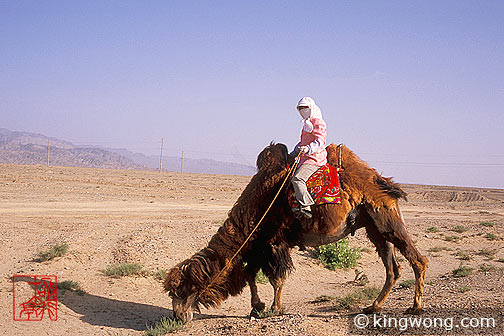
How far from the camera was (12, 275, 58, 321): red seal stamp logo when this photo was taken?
26.4 feet

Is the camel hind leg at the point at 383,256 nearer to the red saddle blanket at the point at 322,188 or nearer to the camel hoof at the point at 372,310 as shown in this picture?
the camel hoof at the point at 372,310

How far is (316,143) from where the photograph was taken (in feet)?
23.5

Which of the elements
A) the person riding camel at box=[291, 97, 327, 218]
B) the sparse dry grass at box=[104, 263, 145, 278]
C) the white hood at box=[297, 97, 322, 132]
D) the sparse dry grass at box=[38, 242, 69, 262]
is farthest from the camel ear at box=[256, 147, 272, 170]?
the sparse dry grass at box=[38, 242, 69, 262]

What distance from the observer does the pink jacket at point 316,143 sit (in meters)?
7.16

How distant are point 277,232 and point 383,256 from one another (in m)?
2.04

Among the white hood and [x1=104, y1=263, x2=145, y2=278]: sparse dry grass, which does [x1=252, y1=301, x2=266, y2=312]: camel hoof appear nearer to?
the white hood

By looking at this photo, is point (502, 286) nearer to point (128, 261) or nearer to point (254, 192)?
point (254, 192)

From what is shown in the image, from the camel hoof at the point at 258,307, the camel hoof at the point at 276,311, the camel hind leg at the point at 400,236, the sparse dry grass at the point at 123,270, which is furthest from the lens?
the sparse dry grass at the point at 123,270

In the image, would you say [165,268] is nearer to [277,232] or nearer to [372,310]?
[277,232]

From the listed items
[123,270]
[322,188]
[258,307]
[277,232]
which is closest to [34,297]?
[123,270]

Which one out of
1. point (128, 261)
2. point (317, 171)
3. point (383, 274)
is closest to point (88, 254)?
point (128, 261)

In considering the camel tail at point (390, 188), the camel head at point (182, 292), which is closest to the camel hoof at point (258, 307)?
the camel head at point (182, 292)

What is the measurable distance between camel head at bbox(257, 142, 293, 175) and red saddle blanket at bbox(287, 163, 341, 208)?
47cm

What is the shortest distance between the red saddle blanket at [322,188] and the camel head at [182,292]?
80.7 inches
